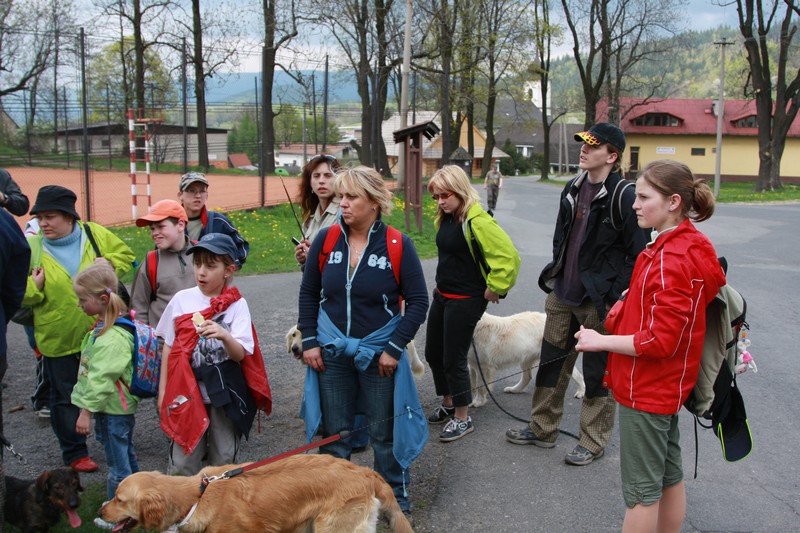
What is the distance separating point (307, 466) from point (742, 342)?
2197mm

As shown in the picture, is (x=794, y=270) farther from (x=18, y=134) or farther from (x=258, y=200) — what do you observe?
(x=18, y=134)

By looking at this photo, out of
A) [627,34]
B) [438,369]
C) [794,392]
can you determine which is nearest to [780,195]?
[627,34]

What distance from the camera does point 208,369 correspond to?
3697mm

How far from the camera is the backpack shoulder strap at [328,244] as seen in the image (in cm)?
381

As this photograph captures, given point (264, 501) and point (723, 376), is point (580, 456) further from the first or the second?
point (264, 501)

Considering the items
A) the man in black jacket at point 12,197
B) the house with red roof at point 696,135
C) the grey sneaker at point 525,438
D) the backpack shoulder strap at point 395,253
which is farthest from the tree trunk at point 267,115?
the house with red roof at point 696,135

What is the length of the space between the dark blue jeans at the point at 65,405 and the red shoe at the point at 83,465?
0.08ft

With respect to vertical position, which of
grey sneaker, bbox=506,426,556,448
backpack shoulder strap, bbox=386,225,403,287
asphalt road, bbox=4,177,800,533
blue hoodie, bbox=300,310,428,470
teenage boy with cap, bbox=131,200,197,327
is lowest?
asphalt road, bbox=4,177,800,533

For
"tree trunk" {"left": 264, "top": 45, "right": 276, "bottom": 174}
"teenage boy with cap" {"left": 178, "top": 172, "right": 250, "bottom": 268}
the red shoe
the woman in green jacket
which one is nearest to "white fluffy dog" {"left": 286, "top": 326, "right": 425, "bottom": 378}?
"teenage boy with cap" {"left": 178, "top": 172, "right": 250, "bottom": 268}

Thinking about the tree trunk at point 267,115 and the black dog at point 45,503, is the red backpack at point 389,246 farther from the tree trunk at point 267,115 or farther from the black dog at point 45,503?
the tree trunk at point 267,115

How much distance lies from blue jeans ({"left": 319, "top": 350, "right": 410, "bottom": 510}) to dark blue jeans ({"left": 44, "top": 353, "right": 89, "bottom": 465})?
1.76 meters

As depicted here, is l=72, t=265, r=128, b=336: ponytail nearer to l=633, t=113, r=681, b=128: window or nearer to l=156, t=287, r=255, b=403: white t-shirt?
l=156, t=287, r=255, b=403: white t-shirt

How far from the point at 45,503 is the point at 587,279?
339 cm

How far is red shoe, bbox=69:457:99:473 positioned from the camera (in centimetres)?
445
